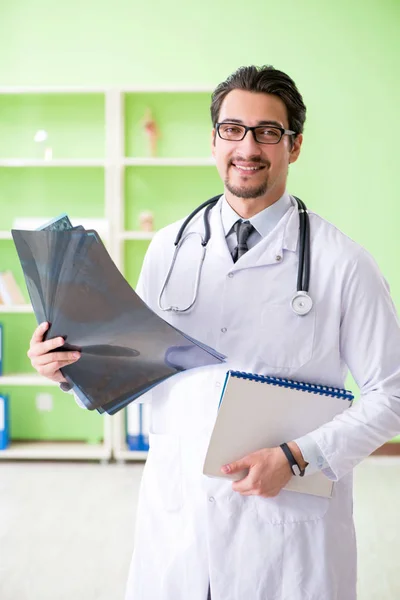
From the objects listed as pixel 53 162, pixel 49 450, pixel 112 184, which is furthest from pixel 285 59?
pixel 49 450

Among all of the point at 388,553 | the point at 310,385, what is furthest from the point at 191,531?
the point at 388,553

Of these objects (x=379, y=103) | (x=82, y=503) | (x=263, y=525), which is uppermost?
(x=379, y=103)

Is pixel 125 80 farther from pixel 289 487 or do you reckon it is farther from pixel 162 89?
pixel 289 487

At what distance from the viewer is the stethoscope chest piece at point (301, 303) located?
48.9 inches

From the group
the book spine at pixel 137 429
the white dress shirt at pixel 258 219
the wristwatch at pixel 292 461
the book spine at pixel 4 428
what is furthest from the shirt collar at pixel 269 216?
the book spine at pixel 4 428

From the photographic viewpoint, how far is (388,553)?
2773 mm

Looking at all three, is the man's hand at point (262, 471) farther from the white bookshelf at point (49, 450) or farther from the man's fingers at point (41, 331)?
the white bookshelf at point (49, 450)

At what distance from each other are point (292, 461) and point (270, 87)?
645 mm

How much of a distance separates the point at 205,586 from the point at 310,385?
400 mm

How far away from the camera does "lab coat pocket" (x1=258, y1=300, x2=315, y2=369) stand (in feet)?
4.12

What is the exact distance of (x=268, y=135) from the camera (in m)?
1.26

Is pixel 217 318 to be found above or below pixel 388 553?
above

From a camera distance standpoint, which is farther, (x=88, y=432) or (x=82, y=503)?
(x=88, y=432)

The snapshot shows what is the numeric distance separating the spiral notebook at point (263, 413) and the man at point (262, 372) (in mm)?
25
